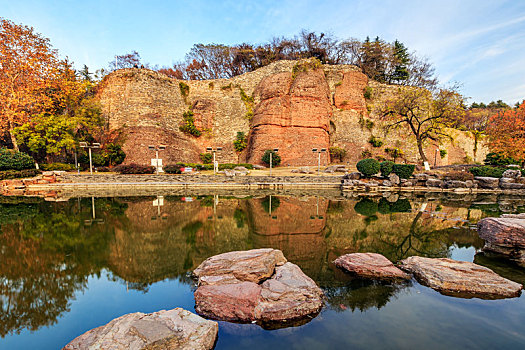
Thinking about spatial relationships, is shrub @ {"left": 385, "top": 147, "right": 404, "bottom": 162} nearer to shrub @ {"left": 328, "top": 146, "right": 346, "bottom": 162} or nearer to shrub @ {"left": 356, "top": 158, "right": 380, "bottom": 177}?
shrub @ {"left": 328, "top": 146, "right": 346, "bottom": 162}

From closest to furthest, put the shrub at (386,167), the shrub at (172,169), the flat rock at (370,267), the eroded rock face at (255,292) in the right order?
the eroded rock face at (255,292)
the flat rock at (370,267)
the shrub at (386,167)
the shrub at (172,169)

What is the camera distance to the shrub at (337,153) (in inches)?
1164

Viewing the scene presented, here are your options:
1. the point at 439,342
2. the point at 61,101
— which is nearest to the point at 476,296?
the point at 439,342

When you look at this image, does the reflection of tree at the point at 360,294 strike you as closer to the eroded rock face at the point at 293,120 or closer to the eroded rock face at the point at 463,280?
the eroded rock face at the point at 463,280

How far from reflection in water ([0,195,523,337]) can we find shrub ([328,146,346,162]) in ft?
59.2

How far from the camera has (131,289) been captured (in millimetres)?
4246

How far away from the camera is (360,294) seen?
4.00m

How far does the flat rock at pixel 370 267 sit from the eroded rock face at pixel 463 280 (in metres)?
0.37

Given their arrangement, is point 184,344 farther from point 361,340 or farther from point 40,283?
point 40,283

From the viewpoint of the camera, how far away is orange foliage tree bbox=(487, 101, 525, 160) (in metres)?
18.6

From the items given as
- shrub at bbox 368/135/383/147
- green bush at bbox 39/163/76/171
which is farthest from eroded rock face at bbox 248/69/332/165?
green bush at bbox 39/163/76/171

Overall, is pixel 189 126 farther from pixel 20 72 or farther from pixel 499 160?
pixel 499 160

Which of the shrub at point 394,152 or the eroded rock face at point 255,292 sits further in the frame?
the shrub at point 394,152

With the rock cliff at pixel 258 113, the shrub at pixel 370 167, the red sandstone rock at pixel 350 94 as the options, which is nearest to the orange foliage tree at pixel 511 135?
the rock cliff at pixel 258 113
